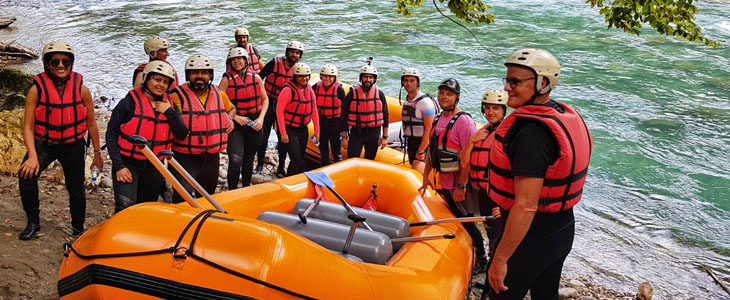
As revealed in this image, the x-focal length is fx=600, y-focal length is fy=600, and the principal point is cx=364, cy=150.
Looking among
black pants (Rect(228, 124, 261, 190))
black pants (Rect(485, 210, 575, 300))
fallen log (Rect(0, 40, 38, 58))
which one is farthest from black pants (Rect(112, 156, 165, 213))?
fallen log (Rect(0, 40, 38, 58))

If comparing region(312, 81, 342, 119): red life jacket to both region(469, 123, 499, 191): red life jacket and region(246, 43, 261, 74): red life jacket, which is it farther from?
region(469, 123, 499, 191): red life jacket

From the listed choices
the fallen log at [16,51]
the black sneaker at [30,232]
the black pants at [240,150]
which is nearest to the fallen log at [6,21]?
the fallen log at [16,51]

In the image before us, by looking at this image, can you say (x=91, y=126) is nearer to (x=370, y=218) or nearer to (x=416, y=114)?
(x=370, y=218)

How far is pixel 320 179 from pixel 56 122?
1776mm

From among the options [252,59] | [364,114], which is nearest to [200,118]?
[364,114]

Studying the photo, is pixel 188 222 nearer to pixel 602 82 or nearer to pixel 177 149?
pixel 177 149

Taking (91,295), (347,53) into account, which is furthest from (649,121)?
(91,295)

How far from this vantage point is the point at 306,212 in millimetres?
3770

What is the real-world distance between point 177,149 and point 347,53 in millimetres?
10135

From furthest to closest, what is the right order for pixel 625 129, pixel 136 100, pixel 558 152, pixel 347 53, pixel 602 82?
pixel 347 53 → pixel 602 82 → pixel 625 129 → pixel 136 100 → pixel 558 152

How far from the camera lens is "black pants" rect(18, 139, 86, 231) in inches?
149

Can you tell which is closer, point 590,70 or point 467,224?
point 467,224

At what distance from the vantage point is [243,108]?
5426mm

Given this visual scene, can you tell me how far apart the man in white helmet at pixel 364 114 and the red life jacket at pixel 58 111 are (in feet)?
8.66
